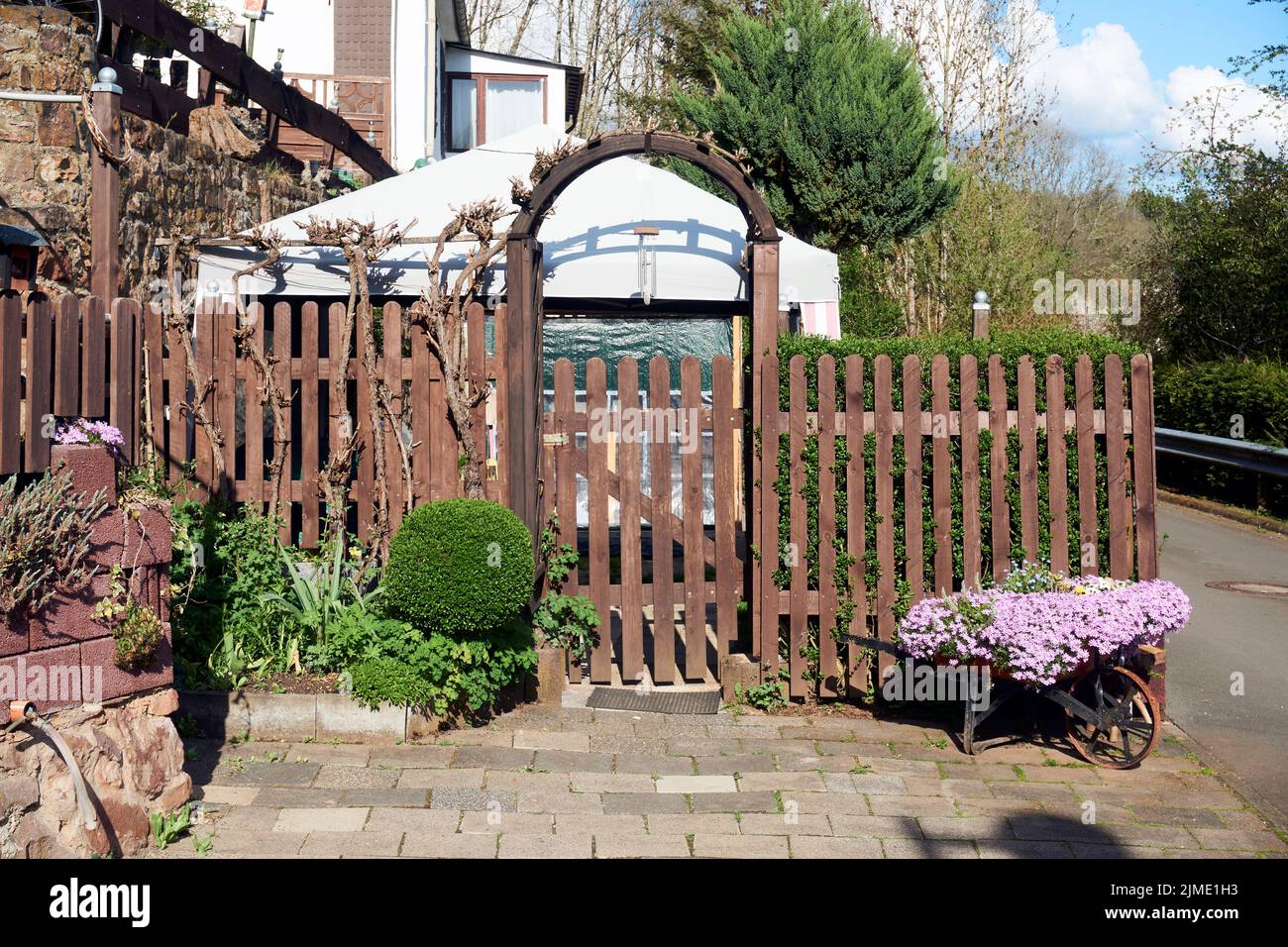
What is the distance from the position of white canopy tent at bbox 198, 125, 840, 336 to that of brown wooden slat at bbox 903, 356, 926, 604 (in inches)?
65.5

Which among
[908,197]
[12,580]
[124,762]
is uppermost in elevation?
[908,197]

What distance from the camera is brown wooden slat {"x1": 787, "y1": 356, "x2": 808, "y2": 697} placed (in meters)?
6.46

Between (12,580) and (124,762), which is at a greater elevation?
(12,580)

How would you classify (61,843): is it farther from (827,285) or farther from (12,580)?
(827,285)

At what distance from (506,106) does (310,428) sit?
18548mm

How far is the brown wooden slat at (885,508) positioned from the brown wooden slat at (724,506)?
2.66 feet

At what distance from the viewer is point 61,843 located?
13.3 feet

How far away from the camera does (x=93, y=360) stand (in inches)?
178

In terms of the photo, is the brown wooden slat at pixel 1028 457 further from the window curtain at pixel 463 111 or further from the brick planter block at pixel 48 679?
the window curtain at pixel 463 111

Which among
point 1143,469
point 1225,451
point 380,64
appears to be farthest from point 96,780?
point 380,64

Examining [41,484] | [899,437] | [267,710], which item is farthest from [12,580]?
[899,437]

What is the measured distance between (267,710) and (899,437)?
3.48 metres

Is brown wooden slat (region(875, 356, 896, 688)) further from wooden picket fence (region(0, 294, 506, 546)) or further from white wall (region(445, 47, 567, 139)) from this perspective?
white wall (region(445, 47, 567, 139))

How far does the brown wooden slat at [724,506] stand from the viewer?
6.65 m
